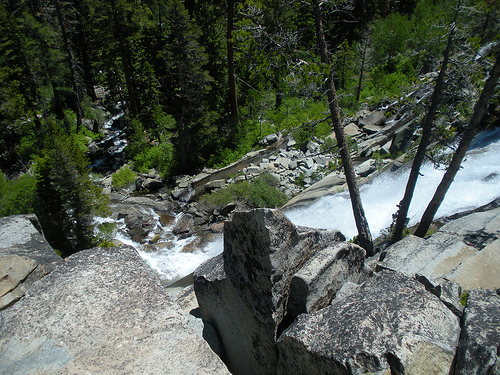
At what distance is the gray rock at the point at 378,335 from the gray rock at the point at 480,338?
13 cm

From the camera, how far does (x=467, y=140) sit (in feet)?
27.0

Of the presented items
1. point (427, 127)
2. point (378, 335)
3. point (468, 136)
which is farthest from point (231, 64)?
point (378, 335)

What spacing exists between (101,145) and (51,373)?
30.2 m

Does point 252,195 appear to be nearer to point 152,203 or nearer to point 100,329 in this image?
point 152,203

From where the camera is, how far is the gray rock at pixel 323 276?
4.68m

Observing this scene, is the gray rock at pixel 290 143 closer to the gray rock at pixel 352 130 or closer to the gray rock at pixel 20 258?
the gray rock at pixel 352 130

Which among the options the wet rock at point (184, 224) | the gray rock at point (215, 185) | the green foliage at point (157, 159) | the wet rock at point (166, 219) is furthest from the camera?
the green foliage at point (157, 159)

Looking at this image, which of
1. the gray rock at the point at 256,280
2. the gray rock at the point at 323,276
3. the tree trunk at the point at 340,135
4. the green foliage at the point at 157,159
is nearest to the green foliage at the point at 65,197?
the green foliage at the point at 157,159

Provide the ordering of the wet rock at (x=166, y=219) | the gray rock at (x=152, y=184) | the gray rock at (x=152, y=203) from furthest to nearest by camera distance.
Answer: the gray rock at (x=152, y=184)
the gray rock at (x=152, y=203)
the wet rock at (x=166, y=219)

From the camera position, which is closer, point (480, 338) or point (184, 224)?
point (480, 338)

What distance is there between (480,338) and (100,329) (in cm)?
412

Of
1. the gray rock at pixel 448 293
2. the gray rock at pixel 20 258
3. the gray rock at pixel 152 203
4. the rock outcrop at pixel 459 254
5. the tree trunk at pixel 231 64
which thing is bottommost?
the gray rock at pixel 152 203

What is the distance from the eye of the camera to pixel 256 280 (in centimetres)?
478

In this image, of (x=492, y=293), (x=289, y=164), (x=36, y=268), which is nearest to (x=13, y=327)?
(x=36, y=268)
